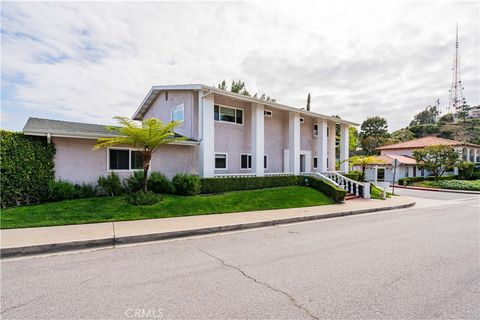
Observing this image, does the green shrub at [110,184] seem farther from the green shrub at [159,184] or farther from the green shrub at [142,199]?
the green shrub at [142,199]

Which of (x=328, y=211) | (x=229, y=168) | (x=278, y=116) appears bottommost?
(x=328, y=211)

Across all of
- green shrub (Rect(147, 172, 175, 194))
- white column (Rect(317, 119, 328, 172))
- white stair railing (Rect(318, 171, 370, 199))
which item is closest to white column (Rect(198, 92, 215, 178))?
green shrub (Rect(147, 172, 175, 194))

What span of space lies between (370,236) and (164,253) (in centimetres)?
619

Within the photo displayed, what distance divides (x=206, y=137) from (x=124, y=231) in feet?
27.9

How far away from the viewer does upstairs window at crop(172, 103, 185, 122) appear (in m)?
16.7

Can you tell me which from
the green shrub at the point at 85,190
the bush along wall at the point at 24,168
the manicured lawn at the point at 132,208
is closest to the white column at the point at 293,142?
the manicured lawn at the point at 132,208

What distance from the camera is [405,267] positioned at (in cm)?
526

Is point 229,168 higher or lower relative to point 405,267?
higher

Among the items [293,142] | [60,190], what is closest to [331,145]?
[293,142]

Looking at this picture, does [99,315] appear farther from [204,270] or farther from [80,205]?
[80,205]

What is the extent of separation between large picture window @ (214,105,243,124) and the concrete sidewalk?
828 cm

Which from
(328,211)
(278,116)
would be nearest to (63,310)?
(328,211)

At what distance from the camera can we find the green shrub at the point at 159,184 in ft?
43.1
